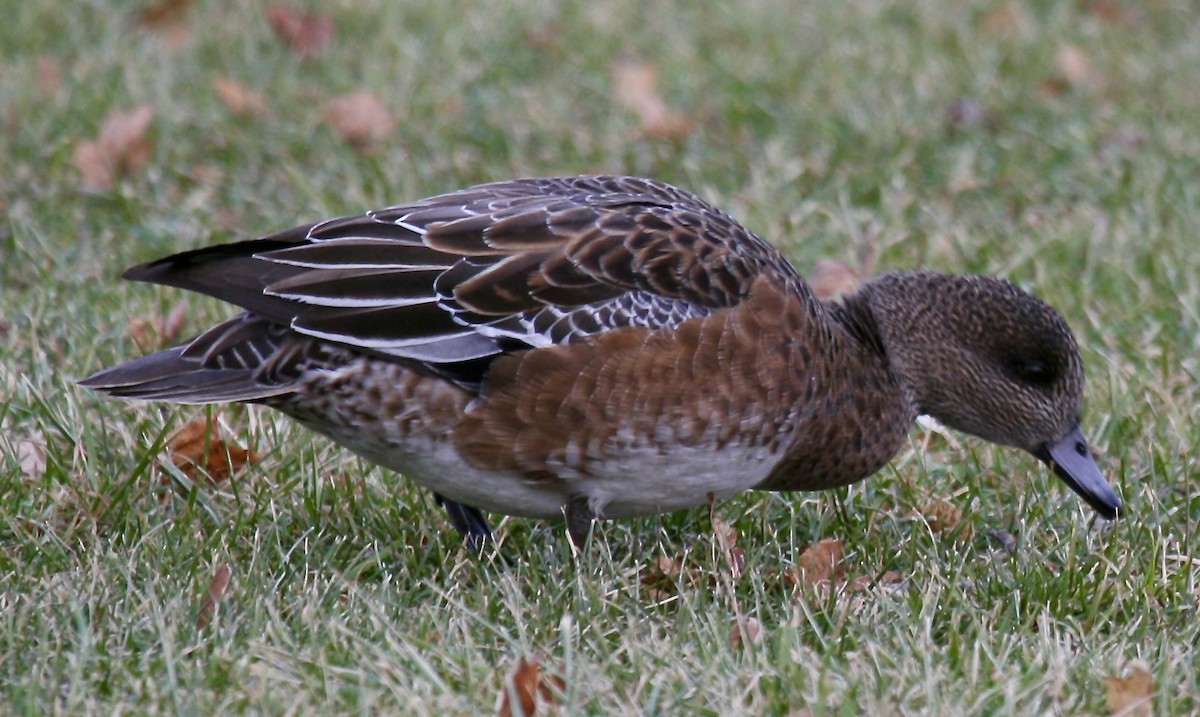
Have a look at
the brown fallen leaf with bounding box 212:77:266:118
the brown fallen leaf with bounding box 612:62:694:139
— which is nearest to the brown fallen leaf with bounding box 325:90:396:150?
the brown fallen leaf with bounding box 212:77:266:118

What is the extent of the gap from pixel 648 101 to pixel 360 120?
1239mm

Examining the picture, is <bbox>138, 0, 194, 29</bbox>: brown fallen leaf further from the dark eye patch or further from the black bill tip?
the black bill tip

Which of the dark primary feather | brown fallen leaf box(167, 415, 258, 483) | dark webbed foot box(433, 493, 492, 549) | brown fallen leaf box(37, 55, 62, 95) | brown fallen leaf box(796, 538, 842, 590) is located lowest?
brown fallen leaf box(796, 538, 842, 590)

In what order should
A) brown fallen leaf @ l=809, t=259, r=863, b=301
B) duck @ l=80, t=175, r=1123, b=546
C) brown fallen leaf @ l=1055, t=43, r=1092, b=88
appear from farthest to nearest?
1. brown fallen leaf @ l=1055, t=43, r=1092, b=88
2. brown fallen leaf @ l=809, t=259, r=863, b=301
3. duck @ l=80, t=175, r=1123, b=546

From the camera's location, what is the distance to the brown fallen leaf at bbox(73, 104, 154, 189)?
6.05 m

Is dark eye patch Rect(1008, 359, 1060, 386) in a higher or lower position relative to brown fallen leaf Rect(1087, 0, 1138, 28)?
higher

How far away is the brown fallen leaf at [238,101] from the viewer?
6.67 m

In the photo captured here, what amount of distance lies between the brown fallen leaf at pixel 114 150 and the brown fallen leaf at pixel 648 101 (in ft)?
6.46

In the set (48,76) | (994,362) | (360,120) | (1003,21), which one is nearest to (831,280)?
(994,362)

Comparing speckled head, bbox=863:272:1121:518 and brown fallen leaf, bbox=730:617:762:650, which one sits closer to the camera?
brown fallen leaf, bbox=730:617:762:650

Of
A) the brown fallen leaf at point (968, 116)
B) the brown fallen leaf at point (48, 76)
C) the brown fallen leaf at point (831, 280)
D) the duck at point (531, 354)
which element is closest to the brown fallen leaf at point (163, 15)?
the brown fallen leaf at point (48, 76)

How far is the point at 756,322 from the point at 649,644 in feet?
2.73

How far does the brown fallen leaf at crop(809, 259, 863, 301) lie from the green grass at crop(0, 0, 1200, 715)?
0.81 feet

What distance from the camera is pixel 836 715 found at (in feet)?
10.0
